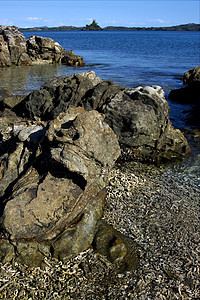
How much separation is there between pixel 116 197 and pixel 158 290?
143 inches

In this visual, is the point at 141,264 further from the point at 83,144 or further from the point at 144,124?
the point at 144,124

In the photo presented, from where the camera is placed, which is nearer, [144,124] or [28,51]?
[144,124]

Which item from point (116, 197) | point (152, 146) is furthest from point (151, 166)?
point (116, 197)

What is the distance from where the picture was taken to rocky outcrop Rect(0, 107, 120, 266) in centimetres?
695

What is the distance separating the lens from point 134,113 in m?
12.0

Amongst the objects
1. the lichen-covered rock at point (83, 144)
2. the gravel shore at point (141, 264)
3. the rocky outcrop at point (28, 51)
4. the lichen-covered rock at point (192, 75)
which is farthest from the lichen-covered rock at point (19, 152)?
the rocky outcrop at point (28, 51)

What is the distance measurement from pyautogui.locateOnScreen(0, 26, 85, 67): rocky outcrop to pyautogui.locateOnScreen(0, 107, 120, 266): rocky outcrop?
4209 cm

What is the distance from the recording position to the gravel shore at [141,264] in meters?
6.05

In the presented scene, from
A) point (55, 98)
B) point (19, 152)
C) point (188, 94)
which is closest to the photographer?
point (19, 152)

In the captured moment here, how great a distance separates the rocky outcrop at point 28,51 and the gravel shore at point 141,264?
43831mm

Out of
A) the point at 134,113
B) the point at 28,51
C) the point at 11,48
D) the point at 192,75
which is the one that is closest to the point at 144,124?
the point at 134,113

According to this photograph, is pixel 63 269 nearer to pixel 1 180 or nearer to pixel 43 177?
pixel 43 177

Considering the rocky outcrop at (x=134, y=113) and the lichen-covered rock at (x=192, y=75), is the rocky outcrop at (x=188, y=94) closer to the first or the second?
the lichen-covered rock at (x=192, y=75)

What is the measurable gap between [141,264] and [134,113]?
267 inches
